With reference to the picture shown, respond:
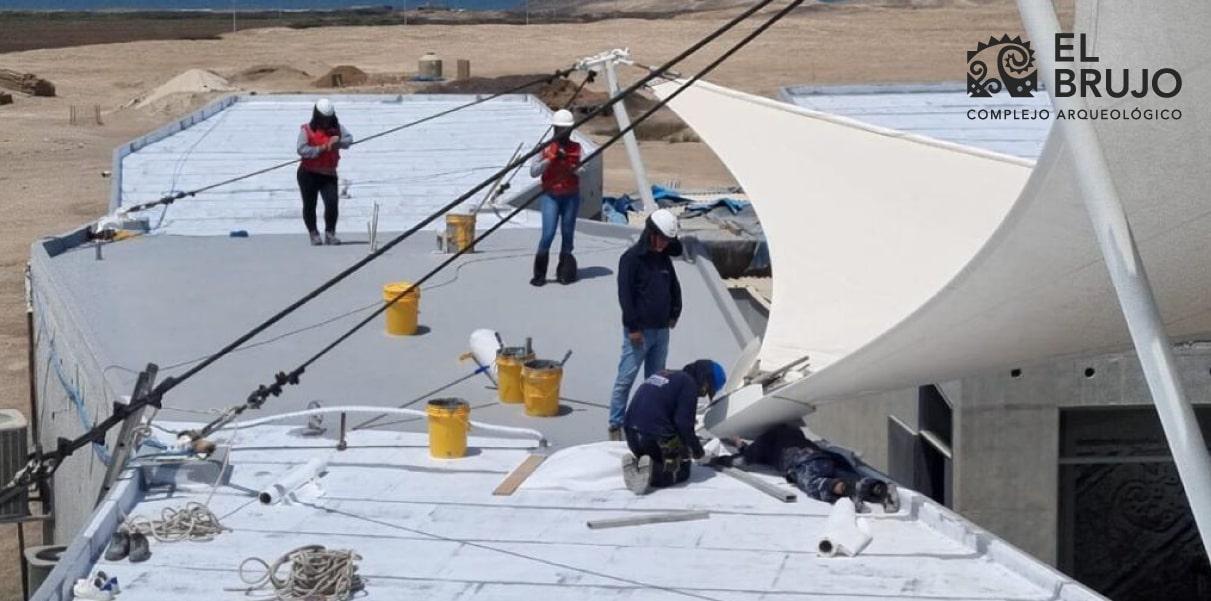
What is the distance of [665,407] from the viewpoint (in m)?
11.2

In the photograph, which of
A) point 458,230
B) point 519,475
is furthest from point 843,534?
point 458,230

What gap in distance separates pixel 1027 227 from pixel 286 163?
15930mm

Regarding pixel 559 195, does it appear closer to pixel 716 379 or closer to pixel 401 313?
pixel 401 313

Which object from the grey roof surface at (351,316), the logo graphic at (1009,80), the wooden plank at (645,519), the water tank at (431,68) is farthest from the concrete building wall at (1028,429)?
the water tank at (431,68)

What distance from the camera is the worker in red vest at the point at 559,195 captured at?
16766mm

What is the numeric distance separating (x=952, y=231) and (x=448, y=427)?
402cm

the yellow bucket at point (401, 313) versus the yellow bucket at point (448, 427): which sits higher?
the yellow bucket at point (401, 313)

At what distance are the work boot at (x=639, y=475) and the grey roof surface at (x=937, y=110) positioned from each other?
1076cm

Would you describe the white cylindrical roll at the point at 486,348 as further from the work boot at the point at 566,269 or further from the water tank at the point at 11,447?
the water tank at the point at 11,447

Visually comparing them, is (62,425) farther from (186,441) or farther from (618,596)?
(618,596)

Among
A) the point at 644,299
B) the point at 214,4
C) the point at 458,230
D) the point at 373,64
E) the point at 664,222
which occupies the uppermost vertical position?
the point at 214,4

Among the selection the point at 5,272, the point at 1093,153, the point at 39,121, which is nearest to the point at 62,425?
the point at 1093,153

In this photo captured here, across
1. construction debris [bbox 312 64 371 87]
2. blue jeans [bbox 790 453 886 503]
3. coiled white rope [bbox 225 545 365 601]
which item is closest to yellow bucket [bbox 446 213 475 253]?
blue jeans [bbox 790 453 886 503]

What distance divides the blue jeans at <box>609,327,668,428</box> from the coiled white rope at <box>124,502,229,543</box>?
3106mm
